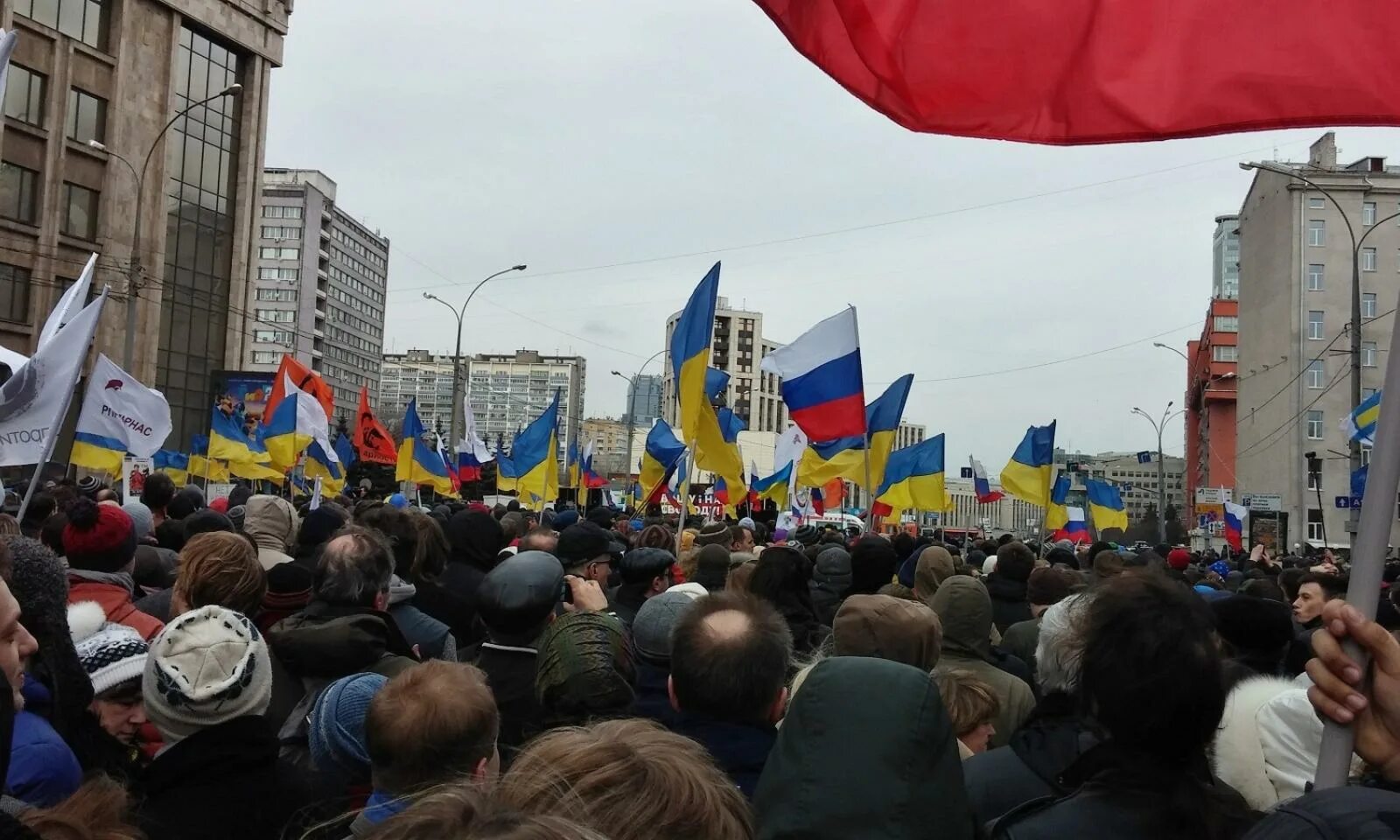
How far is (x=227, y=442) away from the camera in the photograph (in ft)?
60.7

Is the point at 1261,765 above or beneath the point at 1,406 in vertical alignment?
beneath

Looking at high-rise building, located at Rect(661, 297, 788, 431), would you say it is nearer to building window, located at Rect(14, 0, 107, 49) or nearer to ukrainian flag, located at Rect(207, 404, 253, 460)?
building window, located at Rect(14, 0, 107, 49)

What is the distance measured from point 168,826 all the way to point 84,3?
42268mm

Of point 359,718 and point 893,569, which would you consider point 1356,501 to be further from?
point 359,718

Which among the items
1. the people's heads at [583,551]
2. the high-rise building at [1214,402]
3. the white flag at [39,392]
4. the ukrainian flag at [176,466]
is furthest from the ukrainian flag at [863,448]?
the high-rise building at [1214,402]

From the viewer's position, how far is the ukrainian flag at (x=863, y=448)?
609 inches

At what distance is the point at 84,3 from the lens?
38.1 m

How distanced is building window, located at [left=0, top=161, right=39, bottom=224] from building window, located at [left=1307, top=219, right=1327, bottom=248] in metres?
57.8

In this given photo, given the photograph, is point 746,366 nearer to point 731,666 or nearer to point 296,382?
point 296,382

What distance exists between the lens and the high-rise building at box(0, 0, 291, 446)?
3566 cm

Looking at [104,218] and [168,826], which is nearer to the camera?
[168,826]

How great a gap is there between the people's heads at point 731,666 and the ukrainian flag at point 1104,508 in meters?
23.9

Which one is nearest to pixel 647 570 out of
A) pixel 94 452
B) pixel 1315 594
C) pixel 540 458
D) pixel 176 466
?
pixel 1315 594

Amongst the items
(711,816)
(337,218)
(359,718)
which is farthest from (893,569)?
(337,218)
